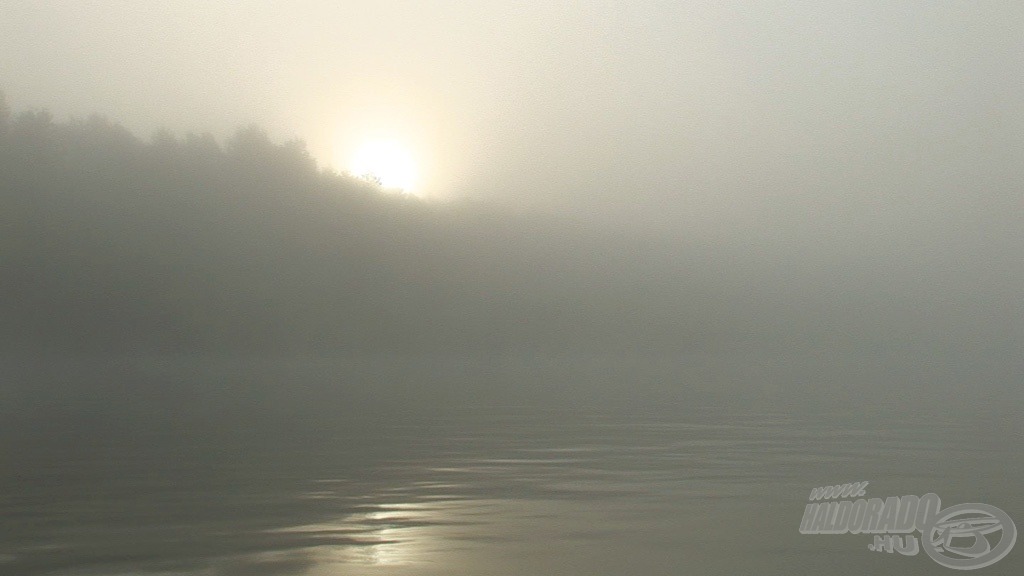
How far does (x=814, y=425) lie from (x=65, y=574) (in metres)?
31.0

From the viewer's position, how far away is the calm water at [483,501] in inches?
524

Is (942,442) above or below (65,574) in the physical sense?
below

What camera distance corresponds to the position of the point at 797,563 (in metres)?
13.2

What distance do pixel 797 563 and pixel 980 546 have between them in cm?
316

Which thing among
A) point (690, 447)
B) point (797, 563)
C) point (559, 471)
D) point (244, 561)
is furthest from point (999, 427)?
point (244, 561)

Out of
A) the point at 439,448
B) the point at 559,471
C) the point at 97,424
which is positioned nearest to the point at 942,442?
the point at 559,471

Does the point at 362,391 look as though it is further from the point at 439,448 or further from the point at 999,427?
the point at 999,427

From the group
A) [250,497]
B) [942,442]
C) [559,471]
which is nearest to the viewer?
[250,497]

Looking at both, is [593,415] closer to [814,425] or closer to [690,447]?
[814,425]

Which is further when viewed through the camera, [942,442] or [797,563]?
[942,442]

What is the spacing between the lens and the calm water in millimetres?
13312

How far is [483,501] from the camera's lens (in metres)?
18.6

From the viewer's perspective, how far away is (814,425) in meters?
37.1

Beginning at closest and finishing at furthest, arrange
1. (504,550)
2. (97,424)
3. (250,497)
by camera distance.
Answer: (504,550) < (250,497) < (97,424)
